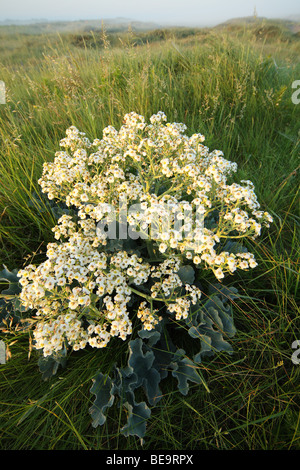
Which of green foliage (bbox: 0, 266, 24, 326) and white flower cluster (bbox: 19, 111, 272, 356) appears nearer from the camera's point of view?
white flower cluster (bbox: 19, 111, 272, 356)

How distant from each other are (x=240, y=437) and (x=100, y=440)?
821mm

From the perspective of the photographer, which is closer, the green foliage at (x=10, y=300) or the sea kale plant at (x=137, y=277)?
the sea kale plant at (x=137, y=277)

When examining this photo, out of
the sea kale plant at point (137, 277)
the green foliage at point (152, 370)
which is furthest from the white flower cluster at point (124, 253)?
the green foliage at point (152, 370)

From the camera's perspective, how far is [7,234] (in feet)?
8.45

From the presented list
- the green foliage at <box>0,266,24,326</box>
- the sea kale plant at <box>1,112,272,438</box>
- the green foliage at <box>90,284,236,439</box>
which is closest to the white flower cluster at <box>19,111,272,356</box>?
the sea kale plant at <box>1,112,272,438</box>

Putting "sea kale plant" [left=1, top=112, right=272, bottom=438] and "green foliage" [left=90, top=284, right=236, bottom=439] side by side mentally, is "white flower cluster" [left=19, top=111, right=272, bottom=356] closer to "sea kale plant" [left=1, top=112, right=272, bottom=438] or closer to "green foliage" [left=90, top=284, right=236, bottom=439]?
"sea kale plant" [left=1, top=112, right=272, bottom=438]

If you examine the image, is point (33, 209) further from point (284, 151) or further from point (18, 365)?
point (284, 151)

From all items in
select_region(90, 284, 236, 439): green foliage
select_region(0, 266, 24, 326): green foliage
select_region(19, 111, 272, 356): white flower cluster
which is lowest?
select_region(90, 284, 236, 439): green foliage

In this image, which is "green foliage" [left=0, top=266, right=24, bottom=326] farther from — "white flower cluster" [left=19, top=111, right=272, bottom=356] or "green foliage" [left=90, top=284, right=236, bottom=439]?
"green foliage" [left=90, top=284, right=236, bottom=439]

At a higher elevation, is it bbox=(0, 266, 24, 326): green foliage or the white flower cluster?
the white flower cluster

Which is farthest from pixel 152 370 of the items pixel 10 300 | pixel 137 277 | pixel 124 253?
pixel 10 300

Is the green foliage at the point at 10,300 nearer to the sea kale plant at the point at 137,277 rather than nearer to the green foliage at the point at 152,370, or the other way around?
the sea kale plant at the point at 137,277

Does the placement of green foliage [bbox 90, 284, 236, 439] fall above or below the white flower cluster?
below
